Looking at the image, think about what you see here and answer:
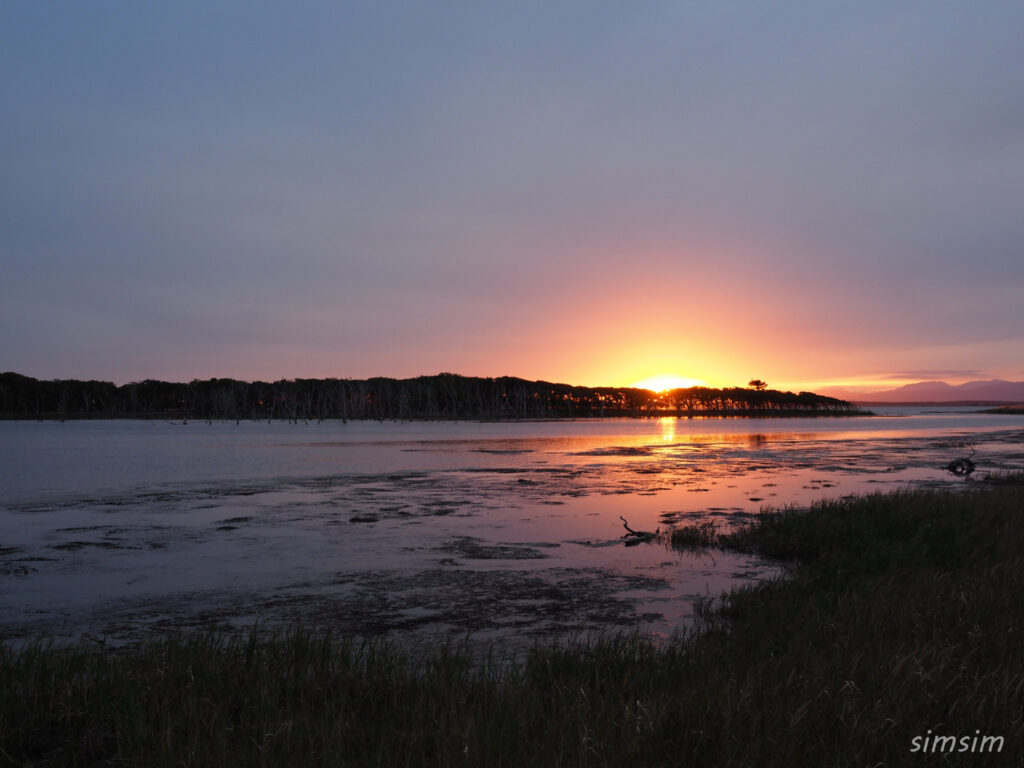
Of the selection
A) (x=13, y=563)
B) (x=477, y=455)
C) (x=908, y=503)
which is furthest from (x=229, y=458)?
(x=908, y=503)

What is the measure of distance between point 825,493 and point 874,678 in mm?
23674

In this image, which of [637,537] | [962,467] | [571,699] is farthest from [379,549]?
[962,467]

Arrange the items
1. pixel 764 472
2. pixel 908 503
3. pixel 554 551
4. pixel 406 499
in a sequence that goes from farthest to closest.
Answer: pixel 764 472, pixel 406 499, pixel 908 503, pixel 554 551

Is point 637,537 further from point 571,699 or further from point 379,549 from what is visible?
point 571,699

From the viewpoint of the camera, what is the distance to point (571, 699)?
21.4 ft

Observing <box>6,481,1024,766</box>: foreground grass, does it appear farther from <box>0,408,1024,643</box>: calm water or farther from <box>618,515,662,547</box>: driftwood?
<box>618,515,662,547</box>: driftwood

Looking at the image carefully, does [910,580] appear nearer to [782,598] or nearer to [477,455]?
[782,598]

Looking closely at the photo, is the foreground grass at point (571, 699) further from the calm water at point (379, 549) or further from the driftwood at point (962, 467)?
the driftwood at point (962, 467)

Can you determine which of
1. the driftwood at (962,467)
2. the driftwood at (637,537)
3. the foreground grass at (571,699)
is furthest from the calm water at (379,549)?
the foreground grass at (571,699)

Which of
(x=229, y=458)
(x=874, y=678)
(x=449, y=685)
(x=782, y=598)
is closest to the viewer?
(x=874, y=678)

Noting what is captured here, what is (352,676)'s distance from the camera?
24.5ft

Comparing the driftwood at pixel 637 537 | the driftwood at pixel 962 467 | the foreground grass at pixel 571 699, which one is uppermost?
the foreground grass at pixel 571 699

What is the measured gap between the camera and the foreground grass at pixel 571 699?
17.5 ft

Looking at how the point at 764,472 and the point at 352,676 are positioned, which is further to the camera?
the point at 764,472
